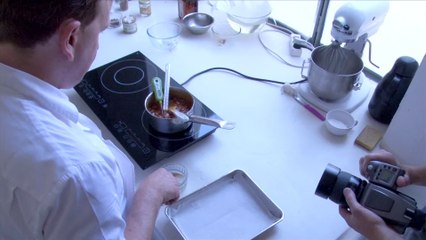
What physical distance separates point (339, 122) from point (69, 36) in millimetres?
725

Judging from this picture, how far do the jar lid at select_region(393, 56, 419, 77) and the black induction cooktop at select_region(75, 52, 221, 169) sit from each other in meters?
0.48

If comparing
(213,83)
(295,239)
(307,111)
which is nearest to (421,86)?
(307,111)

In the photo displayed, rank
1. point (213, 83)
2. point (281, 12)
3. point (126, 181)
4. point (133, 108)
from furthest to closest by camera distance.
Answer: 1. point (281, 12)
2. point (213, 83)
3. point (133, 108)
4. point (126, 181)

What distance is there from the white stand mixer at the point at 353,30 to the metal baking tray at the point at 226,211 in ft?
1.23

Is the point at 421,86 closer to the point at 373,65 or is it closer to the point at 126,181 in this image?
the point at 373,65

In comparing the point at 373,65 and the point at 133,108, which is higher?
the point at 373,65

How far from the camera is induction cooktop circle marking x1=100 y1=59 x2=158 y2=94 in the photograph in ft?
3.33

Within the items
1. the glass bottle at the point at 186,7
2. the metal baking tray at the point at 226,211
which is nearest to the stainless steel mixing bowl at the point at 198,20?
the glass bottle at the point at 186,7

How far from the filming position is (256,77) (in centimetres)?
109

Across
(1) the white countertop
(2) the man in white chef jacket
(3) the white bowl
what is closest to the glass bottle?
(1) the white countertop

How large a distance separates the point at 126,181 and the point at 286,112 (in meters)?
0.51

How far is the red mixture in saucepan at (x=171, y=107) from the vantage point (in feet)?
2.85

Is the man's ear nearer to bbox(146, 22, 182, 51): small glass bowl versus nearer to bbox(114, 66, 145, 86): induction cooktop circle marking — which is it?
bbox(114, 66, 145, 86): induction cooktop circle marking

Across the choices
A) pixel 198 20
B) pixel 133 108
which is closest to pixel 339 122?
pixel 133 108
